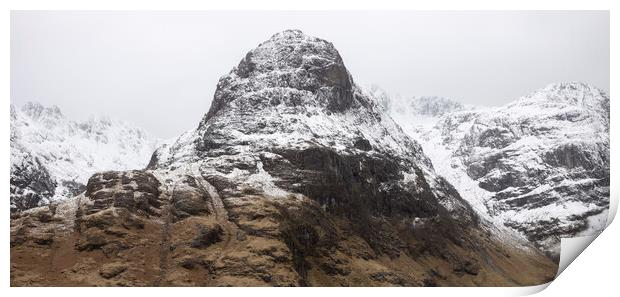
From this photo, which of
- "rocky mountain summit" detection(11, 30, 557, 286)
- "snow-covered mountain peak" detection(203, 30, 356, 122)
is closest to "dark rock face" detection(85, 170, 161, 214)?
"rocky mountain summit" detection(11, 30, 557, 286)

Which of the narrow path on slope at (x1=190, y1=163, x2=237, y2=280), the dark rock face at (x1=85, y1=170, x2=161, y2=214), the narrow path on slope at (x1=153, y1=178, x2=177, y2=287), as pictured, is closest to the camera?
the narrow path on slope at (x1=153, y1=178, x2=177, y2=287)

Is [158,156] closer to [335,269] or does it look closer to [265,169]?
[265,169]

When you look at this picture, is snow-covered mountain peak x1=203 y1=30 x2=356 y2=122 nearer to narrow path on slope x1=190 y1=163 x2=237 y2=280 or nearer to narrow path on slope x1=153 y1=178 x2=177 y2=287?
narrow path on slope x1=190 y1=163 x2=237 y2=280

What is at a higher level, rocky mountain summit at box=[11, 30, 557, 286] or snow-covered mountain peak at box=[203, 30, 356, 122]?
snow-covered mountain peak at box=[203, 30, 356, 122]

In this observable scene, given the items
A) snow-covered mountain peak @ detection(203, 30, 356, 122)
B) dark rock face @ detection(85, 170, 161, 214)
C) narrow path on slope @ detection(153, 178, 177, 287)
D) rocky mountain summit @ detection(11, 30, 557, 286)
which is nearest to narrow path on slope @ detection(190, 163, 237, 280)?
rocky mountain summit @ detection(11, 30, 557, 286)

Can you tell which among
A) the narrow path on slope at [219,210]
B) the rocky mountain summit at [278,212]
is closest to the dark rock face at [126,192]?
the rocky mountain summit at [278,212]

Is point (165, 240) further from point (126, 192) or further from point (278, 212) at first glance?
point (278, 212)

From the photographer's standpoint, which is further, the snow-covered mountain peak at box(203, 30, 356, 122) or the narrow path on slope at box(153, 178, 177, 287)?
the snow-covered mountain peak at box(203, 30, 356, 122)

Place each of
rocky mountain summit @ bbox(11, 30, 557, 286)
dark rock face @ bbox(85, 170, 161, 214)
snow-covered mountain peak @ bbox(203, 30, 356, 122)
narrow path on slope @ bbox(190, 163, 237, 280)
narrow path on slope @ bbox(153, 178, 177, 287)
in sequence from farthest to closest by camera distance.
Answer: snow-covered mountain peak @ bbox(203, 30, 356, 122) → dark rock face @ bbox(85, 170, 161, 214) → narrow path on slope @ bbox(190, 163, 237, 280) → rocky mountain summit @ bbox(11, 30, 557, 286) → narrow path on slope @ bbox(153, 178, 177, 287)

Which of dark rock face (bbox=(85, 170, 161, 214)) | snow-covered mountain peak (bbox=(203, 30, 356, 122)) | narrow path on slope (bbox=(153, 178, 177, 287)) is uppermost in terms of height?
snow-covered mountain peak (bbox=(203, 30, 356, 122))

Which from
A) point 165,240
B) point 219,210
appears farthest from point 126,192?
point 219,210
